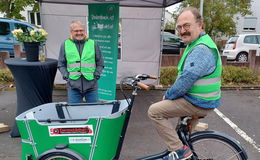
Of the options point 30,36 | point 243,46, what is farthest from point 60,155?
point 243,46

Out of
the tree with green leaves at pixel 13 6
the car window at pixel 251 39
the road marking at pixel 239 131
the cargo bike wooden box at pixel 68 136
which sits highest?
the tree with green leaves at pixel 13 6

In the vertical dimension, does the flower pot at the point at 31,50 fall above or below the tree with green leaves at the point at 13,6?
below

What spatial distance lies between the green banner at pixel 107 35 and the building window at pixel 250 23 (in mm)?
23251

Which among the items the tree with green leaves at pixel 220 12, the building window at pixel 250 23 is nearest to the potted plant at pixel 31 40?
the tree with green leaves at pixel 220 12

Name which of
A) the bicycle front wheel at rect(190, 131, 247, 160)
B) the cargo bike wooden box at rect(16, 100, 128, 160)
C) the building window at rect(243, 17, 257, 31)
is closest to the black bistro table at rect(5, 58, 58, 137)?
the cargo bike wooden box at rect(16, 100, 128, 160)

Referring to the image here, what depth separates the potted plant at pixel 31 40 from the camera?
340cm

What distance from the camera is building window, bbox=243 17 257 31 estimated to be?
78.7ft

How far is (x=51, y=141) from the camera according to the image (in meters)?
2.23

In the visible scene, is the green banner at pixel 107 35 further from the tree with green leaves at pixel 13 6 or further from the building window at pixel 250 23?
the building window at pixel 250 23

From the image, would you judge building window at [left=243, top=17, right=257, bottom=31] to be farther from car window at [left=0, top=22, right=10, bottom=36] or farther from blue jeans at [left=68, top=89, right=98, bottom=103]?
blue jeans at [left=68, top=89, right=98, bottom=103]

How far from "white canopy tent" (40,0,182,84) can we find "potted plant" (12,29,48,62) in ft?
7.70

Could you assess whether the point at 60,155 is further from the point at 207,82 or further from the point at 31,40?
A: the point at 31,40

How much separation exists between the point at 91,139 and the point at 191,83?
3.40ft

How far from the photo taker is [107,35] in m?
4.90
